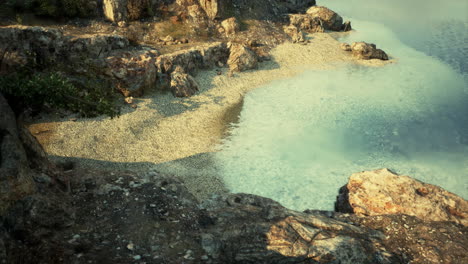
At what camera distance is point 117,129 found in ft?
105

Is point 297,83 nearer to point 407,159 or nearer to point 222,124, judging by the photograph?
point 222,124

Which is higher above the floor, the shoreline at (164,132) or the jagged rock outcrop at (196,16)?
the jagged rock outcrop at (196,16)

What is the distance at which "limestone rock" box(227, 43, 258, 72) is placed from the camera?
152 feet

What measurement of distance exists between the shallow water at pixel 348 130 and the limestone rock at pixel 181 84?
294 inches

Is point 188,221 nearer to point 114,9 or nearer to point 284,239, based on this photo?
point 284,239

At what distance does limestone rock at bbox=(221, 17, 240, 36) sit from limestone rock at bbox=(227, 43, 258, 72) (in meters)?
5.55

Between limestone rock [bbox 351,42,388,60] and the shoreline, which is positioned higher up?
limestone rock [bbox 351,42,388,60]

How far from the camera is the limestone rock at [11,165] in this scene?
48.8ft

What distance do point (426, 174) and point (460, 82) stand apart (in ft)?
84.3

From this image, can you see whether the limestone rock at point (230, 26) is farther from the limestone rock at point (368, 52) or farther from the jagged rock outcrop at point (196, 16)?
the limestone rock at point (368, 52)

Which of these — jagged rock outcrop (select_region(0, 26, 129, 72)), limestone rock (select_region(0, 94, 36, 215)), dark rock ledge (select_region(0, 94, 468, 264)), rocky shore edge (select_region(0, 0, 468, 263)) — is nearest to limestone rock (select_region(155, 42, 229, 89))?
jagged rock outcrop (select_region(0, 26, 129, 72))

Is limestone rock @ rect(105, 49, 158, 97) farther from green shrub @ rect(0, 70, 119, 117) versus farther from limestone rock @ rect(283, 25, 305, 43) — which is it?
limestone rock @ rect(283, 25, 305, 43)

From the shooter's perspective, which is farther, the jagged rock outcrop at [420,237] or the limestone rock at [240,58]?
the limestone rock at [240,58]

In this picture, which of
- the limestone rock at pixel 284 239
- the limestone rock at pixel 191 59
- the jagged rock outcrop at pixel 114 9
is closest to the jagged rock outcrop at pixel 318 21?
the limestone rock at pixel 191 59
